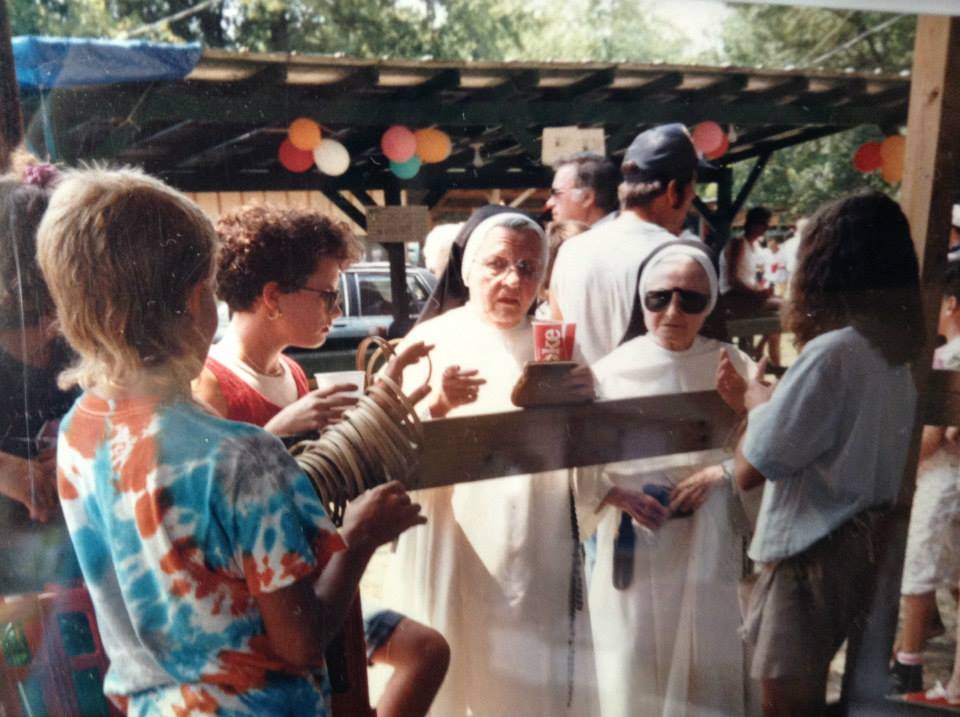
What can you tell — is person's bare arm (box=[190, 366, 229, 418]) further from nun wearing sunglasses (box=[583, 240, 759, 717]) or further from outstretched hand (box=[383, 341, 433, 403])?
nun wearing sunglasses (box=[583, 240, 759, 717])

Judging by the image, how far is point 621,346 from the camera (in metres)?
1.49

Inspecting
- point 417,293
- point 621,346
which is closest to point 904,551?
point 621,346

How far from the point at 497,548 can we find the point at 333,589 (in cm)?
36

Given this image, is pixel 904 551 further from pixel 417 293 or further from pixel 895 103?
pixel 417 293

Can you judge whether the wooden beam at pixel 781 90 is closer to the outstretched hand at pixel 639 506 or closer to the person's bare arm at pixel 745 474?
the person's bare arm at pixel 745 474

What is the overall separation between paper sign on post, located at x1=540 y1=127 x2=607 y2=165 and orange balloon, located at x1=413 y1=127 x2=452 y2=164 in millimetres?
184

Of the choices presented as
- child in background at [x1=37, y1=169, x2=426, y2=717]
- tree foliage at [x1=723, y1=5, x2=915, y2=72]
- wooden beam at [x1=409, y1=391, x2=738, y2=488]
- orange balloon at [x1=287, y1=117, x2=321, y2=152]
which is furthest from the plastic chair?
tree foliage at [x1=723, y1=5, x2=915, y2=72]

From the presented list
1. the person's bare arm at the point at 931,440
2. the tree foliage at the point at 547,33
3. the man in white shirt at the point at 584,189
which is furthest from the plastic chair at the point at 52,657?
the person's bare arm at the point at 931,440

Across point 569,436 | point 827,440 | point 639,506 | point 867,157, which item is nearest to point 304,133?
point 569,436

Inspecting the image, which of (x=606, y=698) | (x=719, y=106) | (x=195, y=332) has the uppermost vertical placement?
(x=719, y=106)

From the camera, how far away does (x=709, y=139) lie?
1.47m

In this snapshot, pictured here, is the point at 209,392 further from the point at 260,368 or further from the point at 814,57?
the point at 814,57

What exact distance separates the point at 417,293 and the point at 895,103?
3.54 feet

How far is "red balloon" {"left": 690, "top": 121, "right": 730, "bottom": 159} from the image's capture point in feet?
4.80
